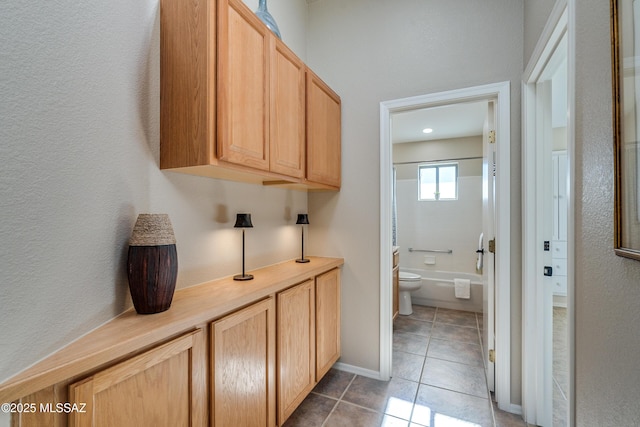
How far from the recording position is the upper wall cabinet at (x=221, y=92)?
3.82 ft

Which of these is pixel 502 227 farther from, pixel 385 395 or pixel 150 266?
pixel 150 266

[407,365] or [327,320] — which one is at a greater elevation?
[327,320]

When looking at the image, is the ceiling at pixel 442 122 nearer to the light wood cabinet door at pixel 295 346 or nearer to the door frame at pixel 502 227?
the door frame at pixel 502 227

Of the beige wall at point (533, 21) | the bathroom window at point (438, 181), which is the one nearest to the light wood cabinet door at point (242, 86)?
the beige wall at point (533, 21)

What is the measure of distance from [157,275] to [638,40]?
1.51 meters

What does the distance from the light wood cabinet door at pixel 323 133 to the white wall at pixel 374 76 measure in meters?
0.10

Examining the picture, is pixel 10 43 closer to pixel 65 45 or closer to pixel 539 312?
pixel 65 45

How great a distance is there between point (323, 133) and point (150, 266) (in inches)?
58.3

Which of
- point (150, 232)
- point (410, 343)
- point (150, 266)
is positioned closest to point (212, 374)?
point (150, 266)

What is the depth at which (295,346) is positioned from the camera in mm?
1702

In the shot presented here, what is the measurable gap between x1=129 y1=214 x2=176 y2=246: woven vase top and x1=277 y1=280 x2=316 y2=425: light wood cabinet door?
0.70m

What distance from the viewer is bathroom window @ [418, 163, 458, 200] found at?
14.7 feet

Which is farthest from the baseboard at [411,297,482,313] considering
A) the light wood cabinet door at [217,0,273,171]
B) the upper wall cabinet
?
the light wood cabinet door at [217,0,273,171]

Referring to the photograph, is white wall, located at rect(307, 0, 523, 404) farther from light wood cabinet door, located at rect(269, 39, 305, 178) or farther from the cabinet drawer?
the cabinet drawer
